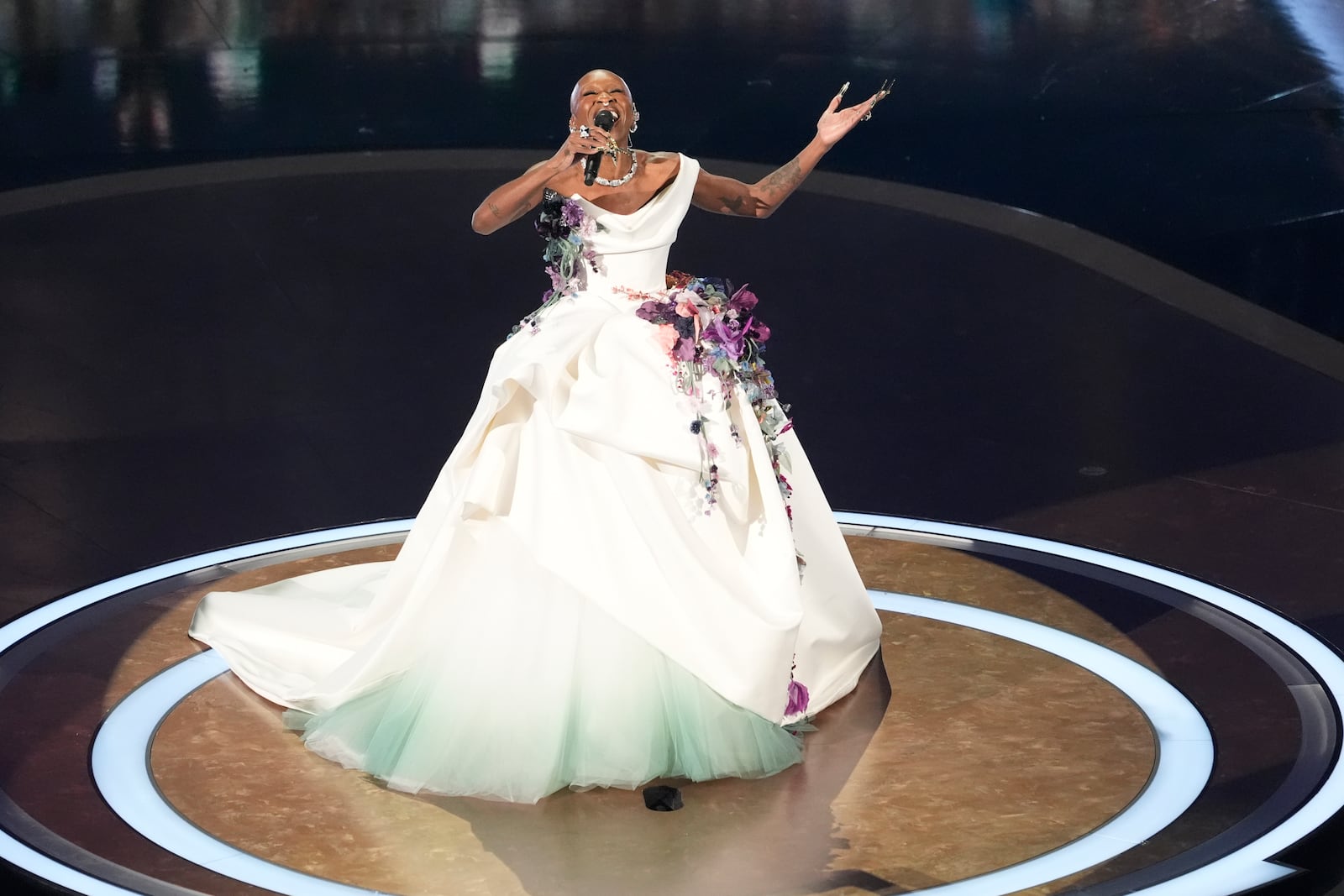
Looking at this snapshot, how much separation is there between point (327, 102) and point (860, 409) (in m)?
4.12

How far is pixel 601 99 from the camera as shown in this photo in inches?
169

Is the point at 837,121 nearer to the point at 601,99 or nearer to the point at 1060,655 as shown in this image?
the point at 601,99

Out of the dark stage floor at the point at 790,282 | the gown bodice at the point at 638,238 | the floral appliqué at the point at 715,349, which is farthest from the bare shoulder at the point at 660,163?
the dark stage floor at the point at 790,282

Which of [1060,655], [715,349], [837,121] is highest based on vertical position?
[837,121]

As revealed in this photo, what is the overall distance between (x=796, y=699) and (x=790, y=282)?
4.68 metres

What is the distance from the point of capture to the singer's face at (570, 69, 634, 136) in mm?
4305

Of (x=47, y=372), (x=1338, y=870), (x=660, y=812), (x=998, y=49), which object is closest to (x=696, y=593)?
(x=660, y=812)

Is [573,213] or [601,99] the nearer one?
[601,99]

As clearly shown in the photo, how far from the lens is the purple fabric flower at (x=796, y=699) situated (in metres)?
4.50

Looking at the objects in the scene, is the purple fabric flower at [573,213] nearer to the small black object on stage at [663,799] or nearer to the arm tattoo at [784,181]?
the arm tattoo at [784,181]

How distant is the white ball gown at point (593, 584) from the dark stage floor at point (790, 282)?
21.4 inches

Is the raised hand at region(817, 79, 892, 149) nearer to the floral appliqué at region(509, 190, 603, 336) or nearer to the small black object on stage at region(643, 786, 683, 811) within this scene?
the floral appliqué at region(509, 190, 603, 336)

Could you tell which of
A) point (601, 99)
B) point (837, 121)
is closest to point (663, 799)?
point (601, 99)

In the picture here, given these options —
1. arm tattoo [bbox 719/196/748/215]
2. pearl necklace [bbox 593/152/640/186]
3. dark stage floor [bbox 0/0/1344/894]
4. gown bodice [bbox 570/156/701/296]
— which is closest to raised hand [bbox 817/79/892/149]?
arm tattoo [bbox 719/196/748/215]
